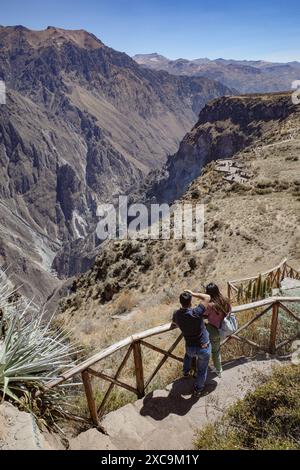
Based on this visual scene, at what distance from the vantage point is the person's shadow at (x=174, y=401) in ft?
18.8

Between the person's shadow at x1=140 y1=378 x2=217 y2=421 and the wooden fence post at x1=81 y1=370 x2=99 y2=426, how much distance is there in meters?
0.65

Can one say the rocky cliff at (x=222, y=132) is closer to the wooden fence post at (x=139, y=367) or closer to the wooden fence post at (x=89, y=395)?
the wooden fence post at (x=139, y=367)

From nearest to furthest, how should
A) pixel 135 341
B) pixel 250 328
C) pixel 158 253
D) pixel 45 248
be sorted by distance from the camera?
pixel 135 341 → pixel 250 328 → pixel 158 253 → pixel 45 248

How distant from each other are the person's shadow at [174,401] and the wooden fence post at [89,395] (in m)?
0.65

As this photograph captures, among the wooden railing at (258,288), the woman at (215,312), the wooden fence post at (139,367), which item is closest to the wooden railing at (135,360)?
the wooden fence post at (139,367)

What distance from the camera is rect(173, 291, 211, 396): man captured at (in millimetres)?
5664

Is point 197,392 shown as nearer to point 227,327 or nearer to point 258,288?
point 227,327

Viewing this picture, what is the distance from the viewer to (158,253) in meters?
21.7

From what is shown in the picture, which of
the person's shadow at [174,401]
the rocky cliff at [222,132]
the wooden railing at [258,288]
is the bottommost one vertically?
the rocky cliff at [222,132]

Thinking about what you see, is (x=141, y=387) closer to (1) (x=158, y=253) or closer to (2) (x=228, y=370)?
(2) (x=228, y=370)

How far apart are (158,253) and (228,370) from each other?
15.2 m

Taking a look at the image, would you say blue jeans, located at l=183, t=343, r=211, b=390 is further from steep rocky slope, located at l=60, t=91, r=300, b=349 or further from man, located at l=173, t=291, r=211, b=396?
steep rocky slope, located at l=60, t=91, r=300, b=349

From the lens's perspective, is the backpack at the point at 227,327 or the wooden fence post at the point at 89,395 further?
the backpack at the point at 227,327

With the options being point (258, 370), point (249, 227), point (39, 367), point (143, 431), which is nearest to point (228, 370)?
point (258, 370)
